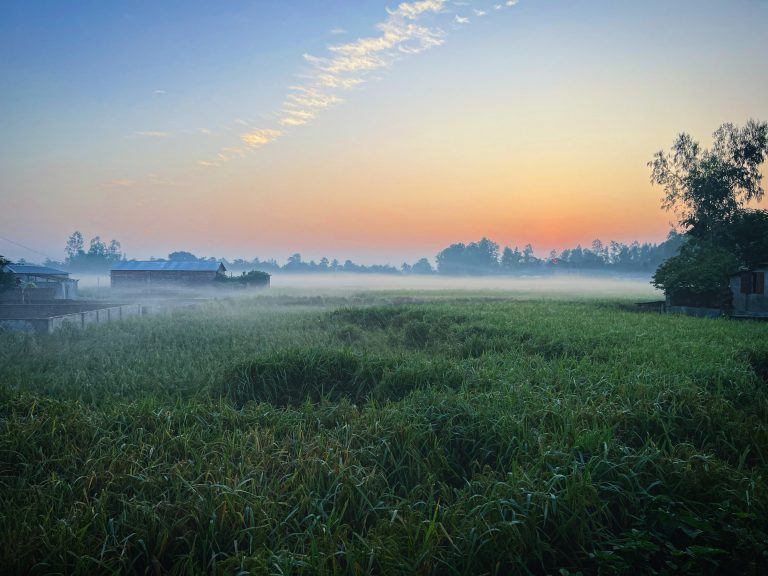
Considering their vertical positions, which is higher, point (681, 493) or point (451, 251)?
point (451, 251)

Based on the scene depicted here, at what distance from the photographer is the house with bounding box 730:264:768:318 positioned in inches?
933

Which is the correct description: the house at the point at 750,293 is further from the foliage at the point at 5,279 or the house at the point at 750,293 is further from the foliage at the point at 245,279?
the foliage at the point at 245,279

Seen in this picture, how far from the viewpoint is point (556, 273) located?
137 m

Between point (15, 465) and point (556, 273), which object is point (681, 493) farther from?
point (556, 273)

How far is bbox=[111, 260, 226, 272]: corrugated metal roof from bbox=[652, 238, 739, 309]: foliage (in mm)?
51552

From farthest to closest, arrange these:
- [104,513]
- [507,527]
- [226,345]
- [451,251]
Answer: [451,251] < [226,345] < [104,513] < [507,527]

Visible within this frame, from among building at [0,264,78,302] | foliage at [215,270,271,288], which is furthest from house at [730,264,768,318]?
foliage at [215,270,271,288]

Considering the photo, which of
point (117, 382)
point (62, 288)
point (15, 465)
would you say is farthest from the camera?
point (62, 288)

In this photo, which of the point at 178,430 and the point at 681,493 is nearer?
the point at 681,493

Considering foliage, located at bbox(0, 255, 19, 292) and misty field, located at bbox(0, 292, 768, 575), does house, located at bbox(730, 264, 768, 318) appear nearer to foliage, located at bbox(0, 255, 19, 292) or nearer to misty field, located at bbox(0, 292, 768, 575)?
misty field, located at bbox(0, 292, 768, 575)

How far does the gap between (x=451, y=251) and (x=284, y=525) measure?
6262 inches

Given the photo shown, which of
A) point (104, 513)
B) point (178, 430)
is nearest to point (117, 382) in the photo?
point (178, 430)

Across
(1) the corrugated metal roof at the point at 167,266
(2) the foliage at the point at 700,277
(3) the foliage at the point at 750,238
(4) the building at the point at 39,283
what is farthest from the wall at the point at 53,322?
(3) the foliage at the point at 750,238

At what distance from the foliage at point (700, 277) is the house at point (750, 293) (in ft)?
2.08
